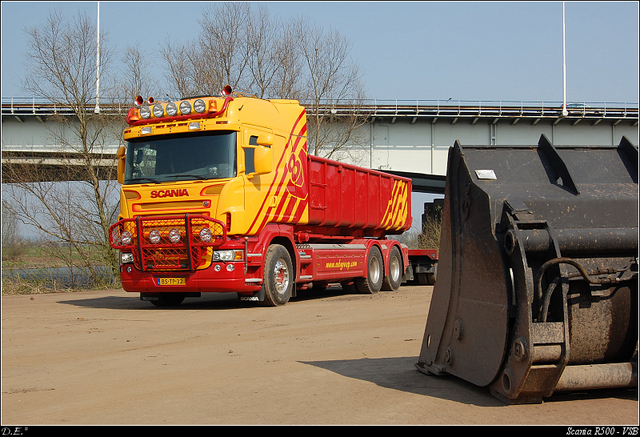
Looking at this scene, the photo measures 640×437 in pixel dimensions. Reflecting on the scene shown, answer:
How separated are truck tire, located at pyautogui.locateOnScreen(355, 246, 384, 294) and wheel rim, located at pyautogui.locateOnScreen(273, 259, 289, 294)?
3872 mm

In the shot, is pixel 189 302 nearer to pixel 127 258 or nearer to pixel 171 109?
pixel 127 258

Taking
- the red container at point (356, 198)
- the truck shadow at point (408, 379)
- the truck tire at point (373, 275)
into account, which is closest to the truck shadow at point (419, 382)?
the truck shadow at point (408, 379)

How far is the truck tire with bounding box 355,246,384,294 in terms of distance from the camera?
16.5 metres

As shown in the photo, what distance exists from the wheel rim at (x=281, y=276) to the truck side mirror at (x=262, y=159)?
2.10 metres

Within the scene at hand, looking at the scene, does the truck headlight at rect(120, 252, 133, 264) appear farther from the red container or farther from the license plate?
the red container

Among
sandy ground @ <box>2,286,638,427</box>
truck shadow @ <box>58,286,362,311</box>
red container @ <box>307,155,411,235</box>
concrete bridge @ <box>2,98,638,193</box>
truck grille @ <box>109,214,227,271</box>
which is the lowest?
truck shadow @ <box>58,286,362,311</box>

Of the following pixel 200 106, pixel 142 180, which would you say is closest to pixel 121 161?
pixel 142 180

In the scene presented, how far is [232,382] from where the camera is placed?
5.62 metres

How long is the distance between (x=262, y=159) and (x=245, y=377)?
6.25 m

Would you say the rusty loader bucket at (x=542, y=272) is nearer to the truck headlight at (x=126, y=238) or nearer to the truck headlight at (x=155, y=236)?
the truck headlight at (x=155, y=236)

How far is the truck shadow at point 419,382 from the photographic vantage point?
4.80 metres

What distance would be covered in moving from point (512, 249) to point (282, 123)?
364 inches

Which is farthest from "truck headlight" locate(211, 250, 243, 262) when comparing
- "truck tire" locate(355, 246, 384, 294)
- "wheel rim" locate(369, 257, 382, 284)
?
"wheel rim" locate(369, 257, 382, 284)

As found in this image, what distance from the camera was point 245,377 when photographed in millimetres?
5836
